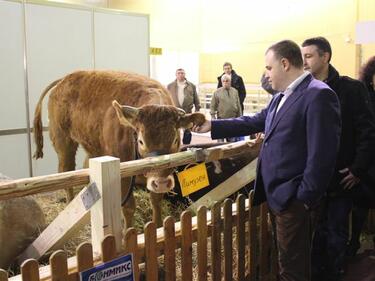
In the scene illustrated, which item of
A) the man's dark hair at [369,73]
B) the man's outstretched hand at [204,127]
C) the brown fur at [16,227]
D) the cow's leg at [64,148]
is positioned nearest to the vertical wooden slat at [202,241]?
the man's outstretched hand at [204,127]

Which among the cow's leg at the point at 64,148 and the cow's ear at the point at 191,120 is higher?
the cow's ear at the point at 191,120

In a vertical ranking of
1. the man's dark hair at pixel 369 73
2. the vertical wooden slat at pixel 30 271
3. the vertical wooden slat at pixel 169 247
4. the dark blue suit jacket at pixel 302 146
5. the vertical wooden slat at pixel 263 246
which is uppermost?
the man's dark hair at pixel 369 73

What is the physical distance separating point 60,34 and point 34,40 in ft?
1.31

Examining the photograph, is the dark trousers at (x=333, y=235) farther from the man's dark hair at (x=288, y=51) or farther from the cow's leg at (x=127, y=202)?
the cow's leg at (x=127, y=202)

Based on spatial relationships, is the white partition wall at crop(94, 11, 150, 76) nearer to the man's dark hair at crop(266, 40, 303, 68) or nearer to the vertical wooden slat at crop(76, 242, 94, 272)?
the man's dark hair at crop(266, 40, 303, 68)

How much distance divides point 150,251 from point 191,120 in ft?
3.49

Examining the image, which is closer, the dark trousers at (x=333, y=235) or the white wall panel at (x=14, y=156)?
the dark trousers at (x=333, y=235)

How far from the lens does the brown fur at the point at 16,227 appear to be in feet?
9.95

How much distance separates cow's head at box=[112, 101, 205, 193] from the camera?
111 inches

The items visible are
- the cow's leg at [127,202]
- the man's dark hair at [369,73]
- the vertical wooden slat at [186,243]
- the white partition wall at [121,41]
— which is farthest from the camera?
the white partition wall at [121,41]

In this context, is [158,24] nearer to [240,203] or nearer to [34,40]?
[34,40]

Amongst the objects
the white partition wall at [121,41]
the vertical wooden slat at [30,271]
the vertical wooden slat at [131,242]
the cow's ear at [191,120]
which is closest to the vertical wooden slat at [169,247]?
the vertical wooden slat at [131,242]

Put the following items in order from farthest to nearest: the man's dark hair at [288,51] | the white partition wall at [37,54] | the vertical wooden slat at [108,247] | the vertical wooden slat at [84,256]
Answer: the white partition wall at [37,54] < the man's dark hair at [288,51] < the vertical wooden slat at [108,247] < the vertical wooden slat at [84,256]

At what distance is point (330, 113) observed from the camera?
2152mm
